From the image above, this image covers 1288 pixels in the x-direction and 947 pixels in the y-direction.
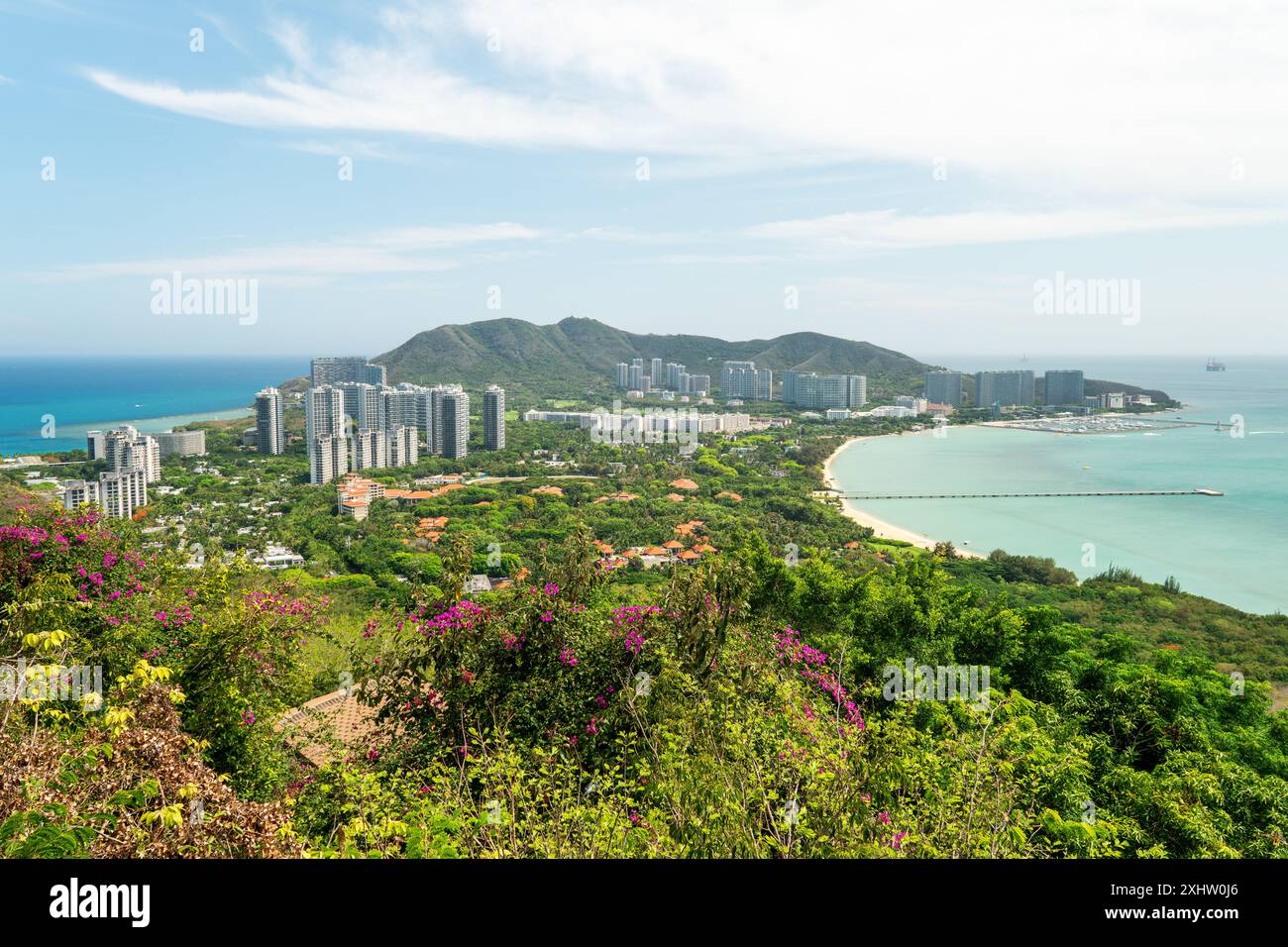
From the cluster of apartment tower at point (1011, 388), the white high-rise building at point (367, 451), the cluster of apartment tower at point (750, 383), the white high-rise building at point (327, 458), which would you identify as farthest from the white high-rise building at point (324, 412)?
the cluster of apartment tower at point (1011, 388)

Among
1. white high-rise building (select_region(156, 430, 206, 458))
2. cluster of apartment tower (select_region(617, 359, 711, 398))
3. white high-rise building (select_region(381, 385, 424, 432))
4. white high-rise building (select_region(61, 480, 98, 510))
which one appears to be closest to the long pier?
white high-rise building (select_region(381, 385, 424, 432))

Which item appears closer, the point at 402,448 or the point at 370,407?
the point at 402,448

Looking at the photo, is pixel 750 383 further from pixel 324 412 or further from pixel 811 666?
pixel 811 666

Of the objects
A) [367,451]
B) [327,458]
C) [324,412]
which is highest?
[324,412]

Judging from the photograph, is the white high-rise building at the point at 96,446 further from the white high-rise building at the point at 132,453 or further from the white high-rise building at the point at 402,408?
the white high-rise building at the point at 402,408

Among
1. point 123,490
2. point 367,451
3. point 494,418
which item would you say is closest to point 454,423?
point 494,418

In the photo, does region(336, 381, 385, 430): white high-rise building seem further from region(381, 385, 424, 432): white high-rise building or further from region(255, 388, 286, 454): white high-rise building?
region(255, 388, 286, 454): white high-rise building

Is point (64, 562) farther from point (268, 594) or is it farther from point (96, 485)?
point (96, 485)

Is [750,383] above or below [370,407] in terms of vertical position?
above
